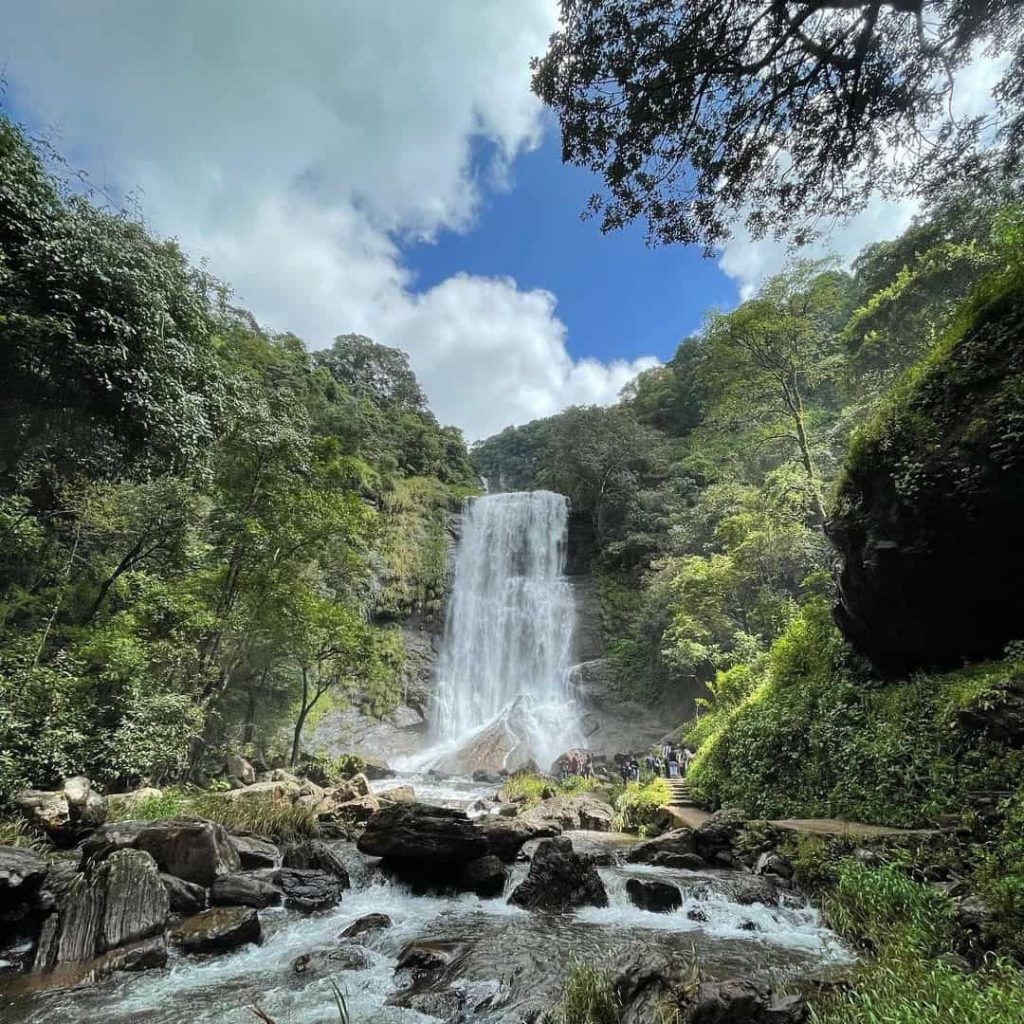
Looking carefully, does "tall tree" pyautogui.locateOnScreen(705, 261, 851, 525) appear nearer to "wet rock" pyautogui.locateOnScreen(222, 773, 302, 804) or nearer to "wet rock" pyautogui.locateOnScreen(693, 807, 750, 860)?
"wet rock" pyautogui.locateOnScreen(693, 807, 750, 860)

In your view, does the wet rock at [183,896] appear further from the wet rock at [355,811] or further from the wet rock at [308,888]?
the wet rock at [355,811]

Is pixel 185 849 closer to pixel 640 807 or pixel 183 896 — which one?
pixel 183 896

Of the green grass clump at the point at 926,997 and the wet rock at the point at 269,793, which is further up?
the green grass clump at the point at 926,997

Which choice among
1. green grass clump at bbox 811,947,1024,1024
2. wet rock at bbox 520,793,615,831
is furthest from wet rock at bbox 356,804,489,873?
green grass clump at bbox 811,947,1024,1024

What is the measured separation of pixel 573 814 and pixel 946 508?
1004 centimetres

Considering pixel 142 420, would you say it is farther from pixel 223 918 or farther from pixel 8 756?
pixel 223 918

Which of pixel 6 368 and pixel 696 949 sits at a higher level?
pixel 6 368

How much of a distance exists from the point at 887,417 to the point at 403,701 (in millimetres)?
22534

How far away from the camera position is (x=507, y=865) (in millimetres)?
9023

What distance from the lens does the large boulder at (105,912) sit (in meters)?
5.34

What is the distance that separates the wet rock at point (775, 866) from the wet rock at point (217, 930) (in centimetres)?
682

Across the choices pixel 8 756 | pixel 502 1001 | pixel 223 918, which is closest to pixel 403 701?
pixel 8 756

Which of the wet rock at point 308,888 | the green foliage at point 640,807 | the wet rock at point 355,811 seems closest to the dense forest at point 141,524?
the wet rock at point 355,811

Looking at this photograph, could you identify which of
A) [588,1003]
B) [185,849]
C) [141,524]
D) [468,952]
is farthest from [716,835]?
[141,524]
